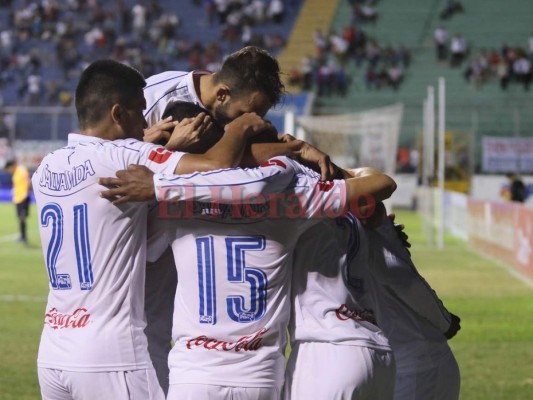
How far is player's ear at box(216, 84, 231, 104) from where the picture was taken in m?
4.61

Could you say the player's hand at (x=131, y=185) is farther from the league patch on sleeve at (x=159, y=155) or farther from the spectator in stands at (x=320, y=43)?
the spectator in stands at (x=320, y=43)

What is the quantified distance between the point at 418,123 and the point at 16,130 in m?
15.6

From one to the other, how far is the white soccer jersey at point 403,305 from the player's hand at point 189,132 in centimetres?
83

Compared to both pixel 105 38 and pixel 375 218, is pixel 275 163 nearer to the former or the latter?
pixel 375 218

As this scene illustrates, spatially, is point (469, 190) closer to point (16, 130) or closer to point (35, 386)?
point (16, 130)

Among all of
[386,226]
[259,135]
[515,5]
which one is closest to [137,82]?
[259,135]

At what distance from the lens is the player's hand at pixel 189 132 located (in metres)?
4.35

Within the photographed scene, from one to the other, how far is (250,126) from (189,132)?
280 mm

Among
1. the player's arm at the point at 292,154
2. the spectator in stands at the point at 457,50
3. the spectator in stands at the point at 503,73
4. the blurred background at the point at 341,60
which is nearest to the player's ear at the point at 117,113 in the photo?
the player's arm at the point at 292,154

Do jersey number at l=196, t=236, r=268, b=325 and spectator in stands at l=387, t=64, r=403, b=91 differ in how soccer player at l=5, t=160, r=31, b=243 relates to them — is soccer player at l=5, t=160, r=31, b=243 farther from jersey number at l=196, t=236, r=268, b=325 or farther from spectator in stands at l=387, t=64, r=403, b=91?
spectator in stands at l=387, t=64, r=403, b=91

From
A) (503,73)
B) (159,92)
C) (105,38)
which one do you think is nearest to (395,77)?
(503,73)

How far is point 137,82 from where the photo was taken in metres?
4.47

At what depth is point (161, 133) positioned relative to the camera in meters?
4.57

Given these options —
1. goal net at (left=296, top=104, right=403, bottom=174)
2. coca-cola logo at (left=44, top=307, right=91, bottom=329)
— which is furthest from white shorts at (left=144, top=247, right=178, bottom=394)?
goal net at (left=296, top=104, right=403, bottom=174)
